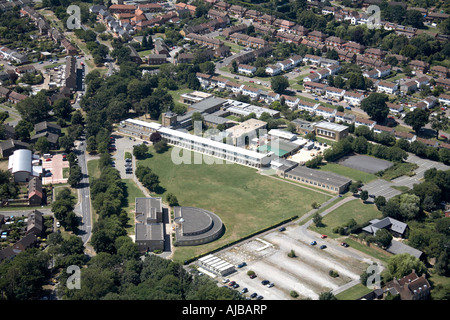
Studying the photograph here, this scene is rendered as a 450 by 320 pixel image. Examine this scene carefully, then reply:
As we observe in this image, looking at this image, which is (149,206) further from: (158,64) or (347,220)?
(158,64)

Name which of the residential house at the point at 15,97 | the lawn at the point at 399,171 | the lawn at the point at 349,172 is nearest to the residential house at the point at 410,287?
the lawn at the point at 349,172

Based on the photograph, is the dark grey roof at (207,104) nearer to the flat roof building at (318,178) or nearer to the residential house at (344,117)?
the residential house at (344,117)

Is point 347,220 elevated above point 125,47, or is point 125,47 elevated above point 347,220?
point 125,47

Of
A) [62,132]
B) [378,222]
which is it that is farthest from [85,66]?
[378,222]

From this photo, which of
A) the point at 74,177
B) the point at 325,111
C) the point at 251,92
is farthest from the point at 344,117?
the point at 74,177

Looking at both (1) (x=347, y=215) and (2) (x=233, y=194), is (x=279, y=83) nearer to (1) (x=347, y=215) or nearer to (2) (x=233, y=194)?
(2) (x=233, y=194)

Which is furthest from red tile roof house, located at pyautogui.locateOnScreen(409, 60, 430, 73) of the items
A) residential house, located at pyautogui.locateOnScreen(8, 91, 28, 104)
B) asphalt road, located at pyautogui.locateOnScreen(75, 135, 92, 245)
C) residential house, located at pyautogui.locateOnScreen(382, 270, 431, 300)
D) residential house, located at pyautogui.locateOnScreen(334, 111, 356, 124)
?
residential house, located at pyautogui.locateOnScreen(8, 91, 28, 104)
